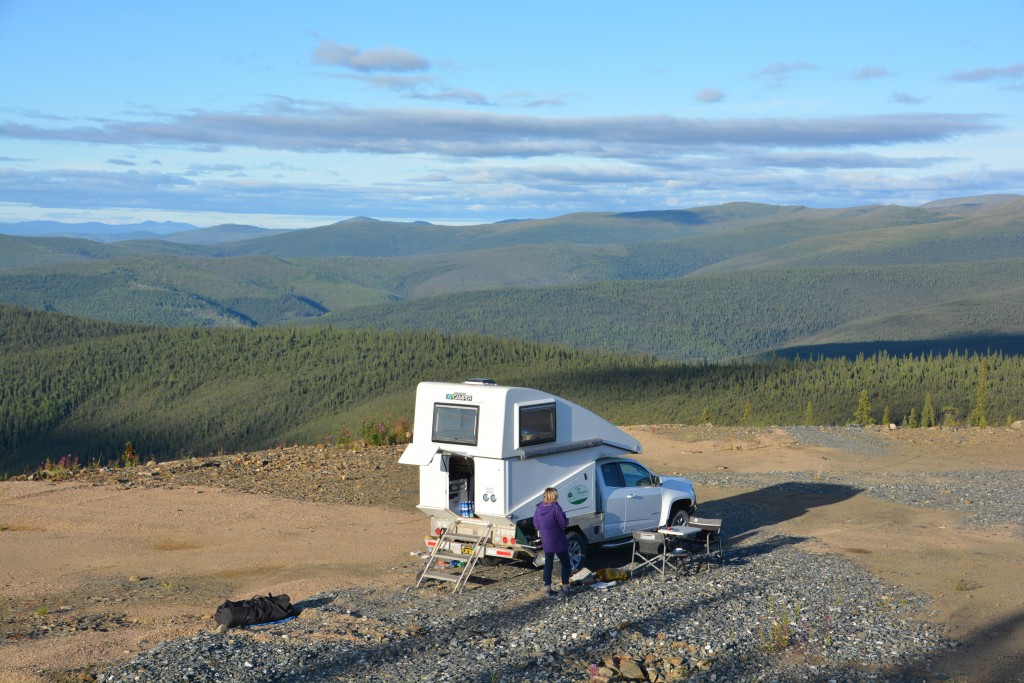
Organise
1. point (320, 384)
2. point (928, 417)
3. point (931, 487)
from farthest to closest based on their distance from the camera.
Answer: point (320, 384)
point (928, 417)
point (931, 487)

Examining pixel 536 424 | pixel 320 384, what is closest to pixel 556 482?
pixel 536 424

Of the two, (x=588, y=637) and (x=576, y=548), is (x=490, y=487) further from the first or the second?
(x=588, y=637)

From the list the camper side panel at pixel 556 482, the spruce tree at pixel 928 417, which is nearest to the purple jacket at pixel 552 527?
the camper side panel at pixel 556 482

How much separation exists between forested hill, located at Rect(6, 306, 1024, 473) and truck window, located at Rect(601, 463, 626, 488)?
70.3 m

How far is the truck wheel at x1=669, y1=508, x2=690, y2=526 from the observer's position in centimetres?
2017

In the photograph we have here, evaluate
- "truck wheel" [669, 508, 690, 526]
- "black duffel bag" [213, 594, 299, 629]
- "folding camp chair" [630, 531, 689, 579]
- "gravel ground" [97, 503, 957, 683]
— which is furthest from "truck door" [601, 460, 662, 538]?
"black duffel bag" [213, 594, 299, 629]

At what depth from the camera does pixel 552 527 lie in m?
16.6

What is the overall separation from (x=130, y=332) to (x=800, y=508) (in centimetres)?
17080

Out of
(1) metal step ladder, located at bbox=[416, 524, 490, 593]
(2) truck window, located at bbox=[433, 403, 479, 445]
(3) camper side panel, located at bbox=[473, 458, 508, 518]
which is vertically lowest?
(1) metal step ladder, located at bbox=[416, 524, 490, 593]

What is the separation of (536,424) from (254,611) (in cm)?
572

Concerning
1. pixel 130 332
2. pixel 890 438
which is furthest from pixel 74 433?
pixel 890 438

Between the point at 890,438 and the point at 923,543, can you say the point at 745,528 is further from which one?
the point at 890,438

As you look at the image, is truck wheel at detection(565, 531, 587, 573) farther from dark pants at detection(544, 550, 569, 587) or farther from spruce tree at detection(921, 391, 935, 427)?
spruce tree at detection(921, 391, 935, 427)

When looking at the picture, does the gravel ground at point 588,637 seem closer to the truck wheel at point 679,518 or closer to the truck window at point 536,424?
the truck wheel at point 679,518
